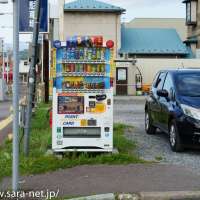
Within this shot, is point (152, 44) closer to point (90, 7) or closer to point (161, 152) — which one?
point (90, 7)

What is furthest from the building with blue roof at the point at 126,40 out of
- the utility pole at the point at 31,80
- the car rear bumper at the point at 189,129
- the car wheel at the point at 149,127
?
the utility pole at the point at 31,80

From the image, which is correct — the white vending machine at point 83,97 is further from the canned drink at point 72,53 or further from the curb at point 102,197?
the curb at point 102,197

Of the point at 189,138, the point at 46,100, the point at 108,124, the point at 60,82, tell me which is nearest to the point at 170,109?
the point at 189,138

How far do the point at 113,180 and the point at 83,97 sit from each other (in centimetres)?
219

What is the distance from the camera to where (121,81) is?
134 ft

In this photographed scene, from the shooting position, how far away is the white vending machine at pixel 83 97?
984cm

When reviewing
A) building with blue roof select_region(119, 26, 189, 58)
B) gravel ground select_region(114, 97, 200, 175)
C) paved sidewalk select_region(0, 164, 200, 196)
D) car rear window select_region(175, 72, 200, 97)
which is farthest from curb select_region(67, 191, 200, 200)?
building with blue roof select_region(119, 26, 189, 58)

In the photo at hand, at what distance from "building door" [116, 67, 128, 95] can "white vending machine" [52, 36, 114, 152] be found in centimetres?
3067

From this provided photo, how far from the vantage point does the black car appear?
10.6 m

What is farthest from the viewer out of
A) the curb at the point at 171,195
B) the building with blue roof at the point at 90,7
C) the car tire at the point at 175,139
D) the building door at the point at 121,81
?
the building with blue roof at the point at 90,7

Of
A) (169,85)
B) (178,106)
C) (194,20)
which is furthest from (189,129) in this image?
(194,20)

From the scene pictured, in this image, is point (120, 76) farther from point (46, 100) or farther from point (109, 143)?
point (109, 143)

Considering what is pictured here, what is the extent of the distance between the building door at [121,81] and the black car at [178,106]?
27.0 meters

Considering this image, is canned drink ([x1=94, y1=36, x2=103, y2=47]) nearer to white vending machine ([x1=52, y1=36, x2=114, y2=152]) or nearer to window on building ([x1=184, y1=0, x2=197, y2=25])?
white vending machine ([x1=52, y1=36, x2=114, y2=152])
